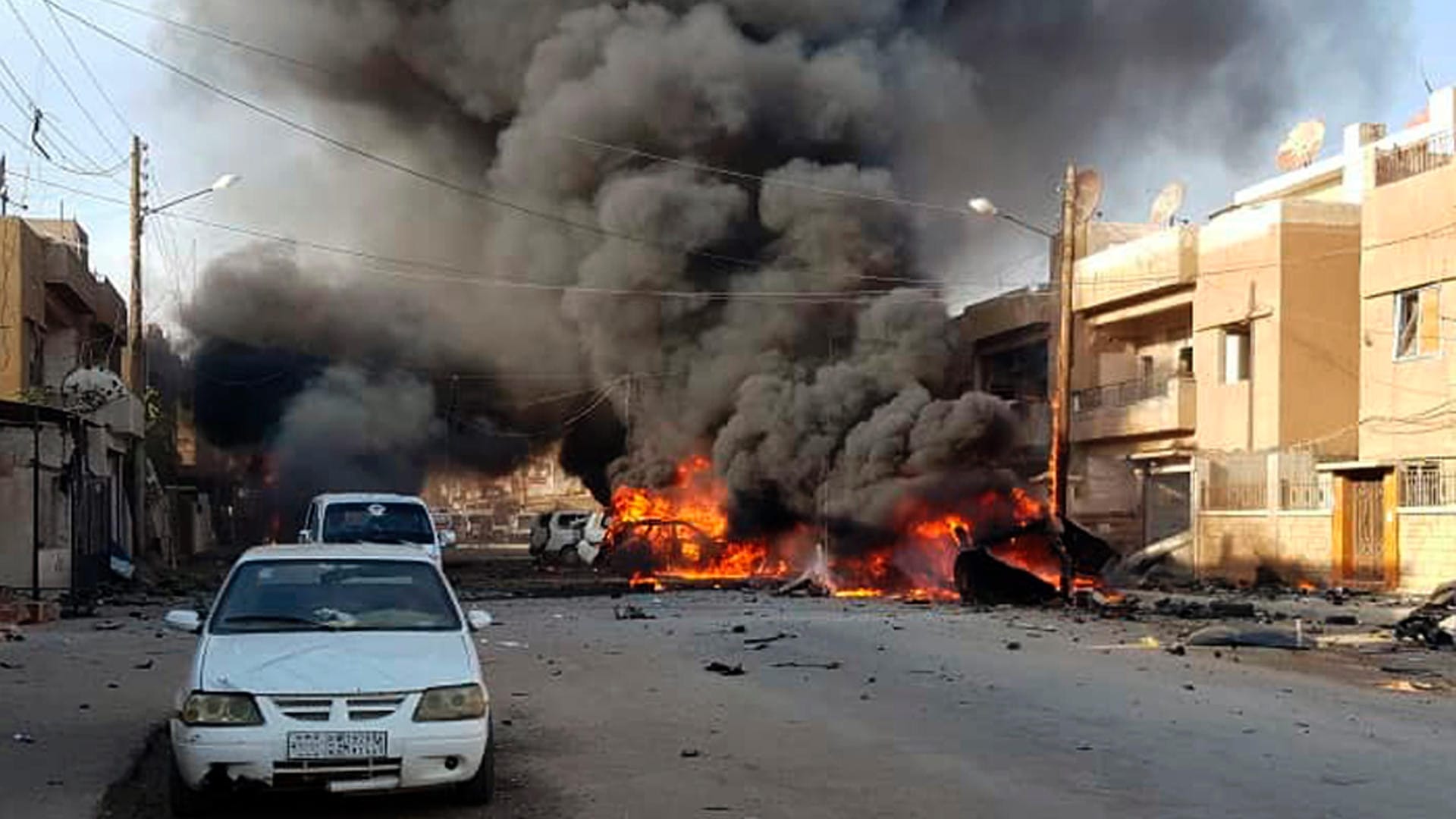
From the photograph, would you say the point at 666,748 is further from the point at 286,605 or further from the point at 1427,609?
the point at 1427,609

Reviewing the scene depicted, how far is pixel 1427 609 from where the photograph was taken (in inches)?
753

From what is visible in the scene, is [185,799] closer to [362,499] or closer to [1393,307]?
[362,499]

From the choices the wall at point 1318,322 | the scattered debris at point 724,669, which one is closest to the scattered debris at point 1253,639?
the scattered debris at point 724,669

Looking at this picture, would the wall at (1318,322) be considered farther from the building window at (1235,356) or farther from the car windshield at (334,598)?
the car windshield at (334,598)

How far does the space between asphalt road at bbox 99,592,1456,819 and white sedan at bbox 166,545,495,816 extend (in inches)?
18.3

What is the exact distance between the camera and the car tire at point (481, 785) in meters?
7.41

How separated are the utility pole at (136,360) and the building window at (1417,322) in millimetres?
24908

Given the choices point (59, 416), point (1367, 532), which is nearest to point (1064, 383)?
point (1367, 532)

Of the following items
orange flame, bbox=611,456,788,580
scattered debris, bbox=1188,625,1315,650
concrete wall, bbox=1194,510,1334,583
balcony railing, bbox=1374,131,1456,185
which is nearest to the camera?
scattered debris, bbox=1188,625,1315,650

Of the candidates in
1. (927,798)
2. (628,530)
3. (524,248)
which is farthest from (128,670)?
(524,248)

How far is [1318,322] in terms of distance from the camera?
34594 millimetres

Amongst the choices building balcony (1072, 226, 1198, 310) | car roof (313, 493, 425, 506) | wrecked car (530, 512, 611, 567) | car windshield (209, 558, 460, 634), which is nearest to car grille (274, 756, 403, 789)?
car windshield (209, 558, 460, 634)

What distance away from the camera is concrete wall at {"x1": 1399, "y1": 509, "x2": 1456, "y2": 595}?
27.0 metres

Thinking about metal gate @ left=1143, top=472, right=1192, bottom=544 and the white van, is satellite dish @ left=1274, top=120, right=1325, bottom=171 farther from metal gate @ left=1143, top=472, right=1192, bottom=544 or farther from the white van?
the white van
